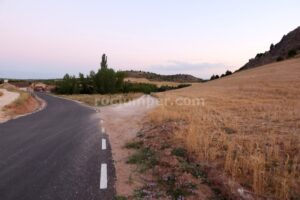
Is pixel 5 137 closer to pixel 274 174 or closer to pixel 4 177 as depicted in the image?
pixel 4 177

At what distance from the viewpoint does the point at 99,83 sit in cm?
8800

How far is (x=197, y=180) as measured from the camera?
6.41m

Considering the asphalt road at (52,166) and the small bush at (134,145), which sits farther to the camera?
the small bush at (134,145)

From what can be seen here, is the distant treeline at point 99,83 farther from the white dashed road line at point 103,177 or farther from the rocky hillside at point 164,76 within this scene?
the rocky hillside at point 164,76

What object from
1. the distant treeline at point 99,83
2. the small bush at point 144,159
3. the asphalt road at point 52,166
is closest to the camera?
the asphalt road at point 52,166

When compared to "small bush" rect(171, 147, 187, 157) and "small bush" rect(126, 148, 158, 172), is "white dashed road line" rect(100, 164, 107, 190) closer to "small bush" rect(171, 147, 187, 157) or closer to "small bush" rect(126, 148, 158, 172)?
"small bush" rect(126, 148, 158, 172)

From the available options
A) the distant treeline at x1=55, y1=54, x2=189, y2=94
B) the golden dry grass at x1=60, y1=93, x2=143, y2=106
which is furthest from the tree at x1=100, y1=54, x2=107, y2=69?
the golden dry grass at x1=60, y1=93, x2=143, y2=106

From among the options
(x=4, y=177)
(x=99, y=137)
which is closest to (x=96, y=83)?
(x=99, y=137)

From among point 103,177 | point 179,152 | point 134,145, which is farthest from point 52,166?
point 134,145

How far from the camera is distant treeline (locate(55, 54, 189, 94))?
8681 cm

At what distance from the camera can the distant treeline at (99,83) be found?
3418 inches

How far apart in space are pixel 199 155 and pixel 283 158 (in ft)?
6.31

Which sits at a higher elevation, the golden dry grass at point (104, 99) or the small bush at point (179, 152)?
the small bush at point (179, 152)

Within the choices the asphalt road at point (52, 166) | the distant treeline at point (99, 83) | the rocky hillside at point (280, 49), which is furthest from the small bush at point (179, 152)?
the rocky hillside at point (280, 49)
